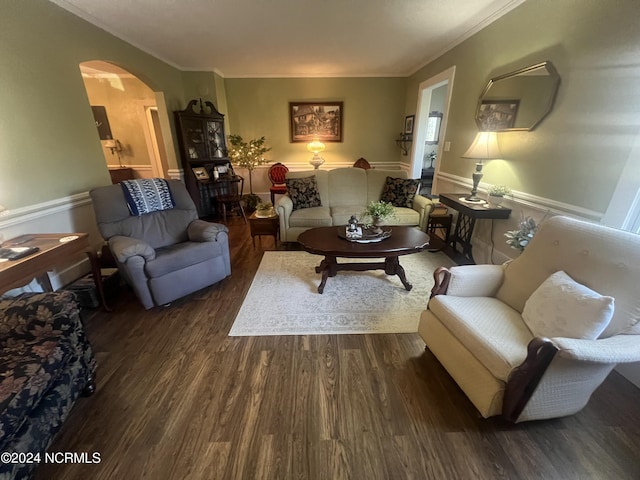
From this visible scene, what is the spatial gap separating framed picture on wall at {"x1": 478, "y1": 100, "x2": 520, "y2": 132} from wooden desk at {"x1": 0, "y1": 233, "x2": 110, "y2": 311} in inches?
157

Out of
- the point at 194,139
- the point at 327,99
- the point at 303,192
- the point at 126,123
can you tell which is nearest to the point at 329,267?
the point at 303,192

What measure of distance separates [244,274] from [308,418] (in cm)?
177

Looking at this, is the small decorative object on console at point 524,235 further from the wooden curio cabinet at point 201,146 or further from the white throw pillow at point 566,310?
the wooden curio cabinet at point 201,146

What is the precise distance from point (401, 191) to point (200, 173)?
3559 mm

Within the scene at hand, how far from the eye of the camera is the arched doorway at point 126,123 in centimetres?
484

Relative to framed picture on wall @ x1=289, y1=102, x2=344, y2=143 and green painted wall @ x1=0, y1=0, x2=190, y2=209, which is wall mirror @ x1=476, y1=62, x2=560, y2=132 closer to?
framed picture on wall @ x1=289, y1=102, x2=344, y2=143

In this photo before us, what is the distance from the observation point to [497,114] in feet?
8.86

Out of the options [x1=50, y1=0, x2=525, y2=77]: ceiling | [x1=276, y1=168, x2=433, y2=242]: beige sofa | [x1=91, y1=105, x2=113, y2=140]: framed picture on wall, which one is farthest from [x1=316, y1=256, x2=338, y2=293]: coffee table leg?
[x1=91, y1=105, x2=113, y2=140]: framed picture on wall

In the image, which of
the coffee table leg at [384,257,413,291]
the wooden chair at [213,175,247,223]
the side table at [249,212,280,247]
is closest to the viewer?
the coffee table leg at [384,257,413,291]

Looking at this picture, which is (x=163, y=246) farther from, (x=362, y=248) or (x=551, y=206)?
(x=551, y=206)

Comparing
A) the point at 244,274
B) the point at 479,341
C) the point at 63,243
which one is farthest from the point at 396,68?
the point at 63,243

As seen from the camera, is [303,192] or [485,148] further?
[303,192]

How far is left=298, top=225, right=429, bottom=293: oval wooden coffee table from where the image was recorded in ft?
7.36

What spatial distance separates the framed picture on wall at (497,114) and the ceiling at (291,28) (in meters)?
0.83
